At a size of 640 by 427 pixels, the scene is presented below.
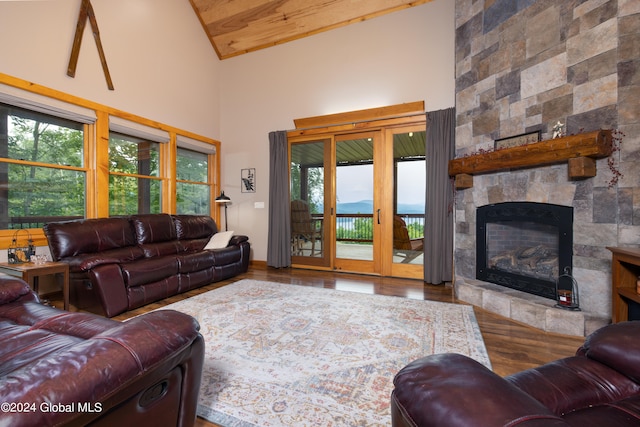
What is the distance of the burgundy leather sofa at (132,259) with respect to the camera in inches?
115

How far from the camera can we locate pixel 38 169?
3459 mm

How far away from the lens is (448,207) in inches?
161

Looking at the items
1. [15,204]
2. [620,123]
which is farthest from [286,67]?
[620,123]

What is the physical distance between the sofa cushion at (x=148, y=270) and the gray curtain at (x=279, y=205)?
1.91 meters

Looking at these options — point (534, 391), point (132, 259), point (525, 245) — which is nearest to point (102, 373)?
point (534, 391)

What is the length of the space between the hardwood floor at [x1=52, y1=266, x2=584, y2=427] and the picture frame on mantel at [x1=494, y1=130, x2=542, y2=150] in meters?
1.79

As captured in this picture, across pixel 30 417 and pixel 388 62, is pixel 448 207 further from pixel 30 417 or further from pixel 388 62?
pixel 30 417

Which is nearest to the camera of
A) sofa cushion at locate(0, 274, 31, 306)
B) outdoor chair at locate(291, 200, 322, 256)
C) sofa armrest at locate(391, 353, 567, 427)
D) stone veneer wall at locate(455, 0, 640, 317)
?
sofa armrest at locate(391, 353, 567, 427)

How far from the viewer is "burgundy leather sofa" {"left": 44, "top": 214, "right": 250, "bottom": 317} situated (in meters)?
2.92

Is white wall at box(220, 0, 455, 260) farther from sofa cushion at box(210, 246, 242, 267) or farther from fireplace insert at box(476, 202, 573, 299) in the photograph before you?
fireplace insert at box(476, 202, 573, 299)

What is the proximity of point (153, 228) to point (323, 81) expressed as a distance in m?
3.60

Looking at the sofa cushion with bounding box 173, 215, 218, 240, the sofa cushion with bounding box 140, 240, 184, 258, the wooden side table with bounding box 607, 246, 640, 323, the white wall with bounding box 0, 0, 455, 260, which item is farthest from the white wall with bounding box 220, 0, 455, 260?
the wooden side table with bounding box 607, 246, 640, 323

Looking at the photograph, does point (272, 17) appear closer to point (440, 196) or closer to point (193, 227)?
point (193, 227)

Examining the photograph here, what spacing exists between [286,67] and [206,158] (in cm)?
238
